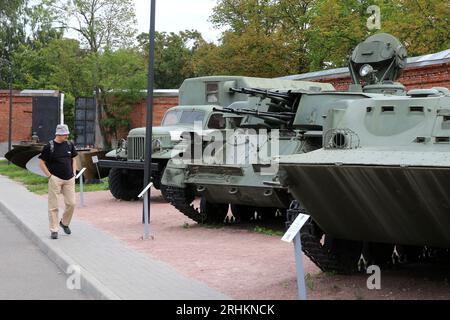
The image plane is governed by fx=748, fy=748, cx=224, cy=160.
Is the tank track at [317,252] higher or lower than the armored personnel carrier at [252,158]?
lower

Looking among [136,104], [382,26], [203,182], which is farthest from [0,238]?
[136,104]

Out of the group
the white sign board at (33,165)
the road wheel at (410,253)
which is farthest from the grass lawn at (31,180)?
the road wheel at (410,253)

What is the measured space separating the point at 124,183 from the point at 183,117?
2011mm

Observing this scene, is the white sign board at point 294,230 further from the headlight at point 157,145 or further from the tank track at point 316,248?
the headlight at point 157,145

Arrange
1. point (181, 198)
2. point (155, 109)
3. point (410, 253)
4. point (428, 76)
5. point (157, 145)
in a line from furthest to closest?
point (155, 109)
point (428, 76)
point (157, 145)
point (181, 198)
point (410, 253)

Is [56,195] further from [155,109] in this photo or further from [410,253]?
[155,109]

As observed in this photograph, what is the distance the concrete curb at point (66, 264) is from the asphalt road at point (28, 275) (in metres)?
0.06

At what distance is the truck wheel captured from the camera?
647 inches

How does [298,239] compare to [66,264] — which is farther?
[66,264]

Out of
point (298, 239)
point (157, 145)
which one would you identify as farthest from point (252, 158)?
point (298, 239)

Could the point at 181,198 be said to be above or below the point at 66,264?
above

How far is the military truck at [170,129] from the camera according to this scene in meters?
14.9

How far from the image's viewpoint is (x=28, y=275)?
804cm

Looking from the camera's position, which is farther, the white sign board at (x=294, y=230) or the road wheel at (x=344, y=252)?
the road wheel at (x=344, y=252)
